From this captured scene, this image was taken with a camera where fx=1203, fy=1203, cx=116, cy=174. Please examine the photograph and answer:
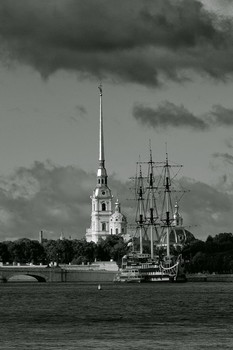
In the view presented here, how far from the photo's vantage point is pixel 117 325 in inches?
3593

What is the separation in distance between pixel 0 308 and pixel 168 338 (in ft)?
150

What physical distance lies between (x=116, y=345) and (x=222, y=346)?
658cm

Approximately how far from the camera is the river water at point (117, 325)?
2950 inches

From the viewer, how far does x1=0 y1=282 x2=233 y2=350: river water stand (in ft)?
246

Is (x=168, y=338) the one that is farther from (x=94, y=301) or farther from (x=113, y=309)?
(x=94, y=301)

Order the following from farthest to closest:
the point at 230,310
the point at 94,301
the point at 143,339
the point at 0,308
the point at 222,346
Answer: the point at 94,301 → the point at 0,308 → the point at 230,310 → the point at 143,339 → the point at 222,346

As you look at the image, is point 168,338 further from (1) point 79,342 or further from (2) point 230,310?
(2) point 230,310

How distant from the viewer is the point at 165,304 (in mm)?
126938

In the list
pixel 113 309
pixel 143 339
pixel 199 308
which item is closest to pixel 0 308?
pixel 113 309

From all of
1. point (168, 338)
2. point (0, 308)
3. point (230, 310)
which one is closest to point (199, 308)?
point (230, 310)

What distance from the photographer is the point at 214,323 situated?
92.4 meters

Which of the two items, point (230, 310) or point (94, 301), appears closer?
point (230, 310)

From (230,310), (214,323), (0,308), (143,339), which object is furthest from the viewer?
(0,308)

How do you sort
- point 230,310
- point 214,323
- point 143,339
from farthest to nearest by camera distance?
point 230,310 < point 214,323 < point 143,339
